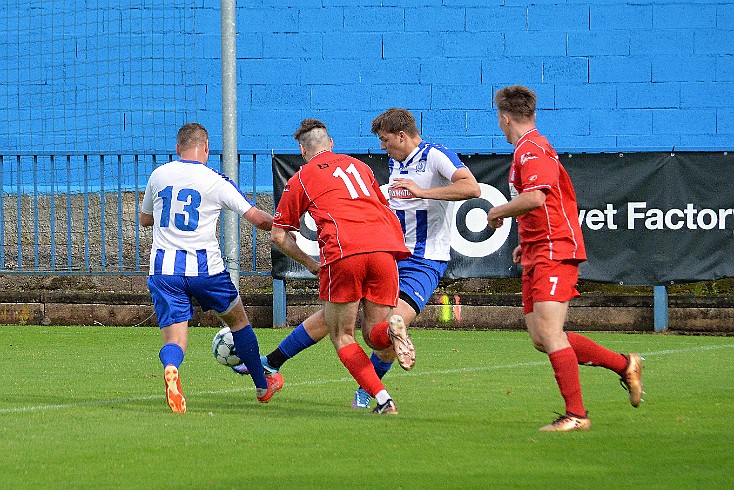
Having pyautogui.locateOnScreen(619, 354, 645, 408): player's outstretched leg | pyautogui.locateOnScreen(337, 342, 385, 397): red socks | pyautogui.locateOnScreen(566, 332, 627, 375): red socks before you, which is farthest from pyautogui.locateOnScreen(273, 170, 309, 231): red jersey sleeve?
pyautogui.locateOnScreen(619, 354, 645, 408): player's outstretched leg

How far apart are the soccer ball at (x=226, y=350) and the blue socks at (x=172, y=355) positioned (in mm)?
497

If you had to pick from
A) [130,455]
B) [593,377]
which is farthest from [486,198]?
[130,455]

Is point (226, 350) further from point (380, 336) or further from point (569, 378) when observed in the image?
point (569, 378)

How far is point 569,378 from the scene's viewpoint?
244 inches

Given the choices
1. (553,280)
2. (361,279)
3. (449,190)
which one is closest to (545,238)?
(553,280)

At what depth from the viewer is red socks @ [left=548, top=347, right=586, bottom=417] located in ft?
20.2

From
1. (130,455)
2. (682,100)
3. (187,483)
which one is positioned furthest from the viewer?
(682,100)

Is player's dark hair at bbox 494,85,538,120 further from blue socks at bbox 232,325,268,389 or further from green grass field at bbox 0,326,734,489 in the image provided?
blue socks at bbox 232,325,268,389

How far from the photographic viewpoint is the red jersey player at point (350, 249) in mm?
6793

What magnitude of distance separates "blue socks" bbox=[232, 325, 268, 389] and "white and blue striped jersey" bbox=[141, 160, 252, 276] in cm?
41

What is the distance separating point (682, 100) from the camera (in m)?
14.9

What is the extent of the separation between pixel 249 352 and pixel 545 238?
6.77 ft

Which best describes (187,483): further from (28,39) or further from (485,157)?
(28,39)

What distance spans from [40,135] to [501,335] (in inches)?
246
